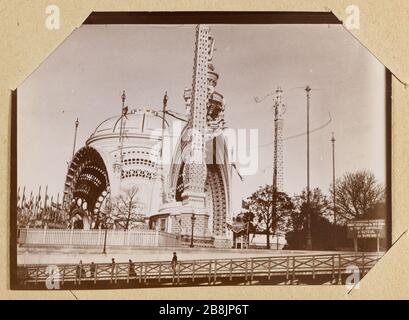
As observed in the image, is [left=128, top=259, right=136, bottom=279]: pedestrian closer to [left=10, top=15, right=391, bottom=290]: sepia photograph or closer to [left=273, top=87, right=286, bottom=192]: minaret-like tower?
[left=10, top=15, right=391, bottom=290]: sepia photograph

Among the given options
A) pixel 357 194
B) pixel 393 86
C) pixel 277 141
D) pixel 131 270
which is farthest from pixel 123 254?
pixel 393 86

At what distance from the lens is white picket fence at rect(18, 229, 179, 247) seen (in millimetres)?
1503

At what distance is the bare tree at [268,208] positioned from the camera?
1505mm

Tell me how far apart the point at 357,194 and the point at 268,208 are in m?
0.24

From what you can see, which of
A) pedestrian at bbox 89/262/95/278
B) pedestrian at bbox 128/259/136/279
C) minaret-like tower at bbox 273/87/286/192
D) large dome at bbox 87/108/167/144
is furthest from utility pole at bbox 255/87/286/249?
pedestrian at bbox 89/262/95/278

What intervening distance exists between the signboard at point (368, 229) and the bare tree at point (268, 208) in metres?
0.18

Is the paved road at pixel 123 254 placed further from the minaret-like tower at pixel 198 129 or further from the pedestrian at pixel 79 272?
the minaret-like tower at pixel 198 129

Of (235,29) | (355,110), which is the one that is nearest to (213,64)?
(235,29)

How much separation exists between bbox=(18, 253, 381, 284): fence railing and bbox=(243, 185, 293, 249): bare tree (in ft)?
0.24

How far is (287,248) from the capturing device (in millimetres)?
1512
